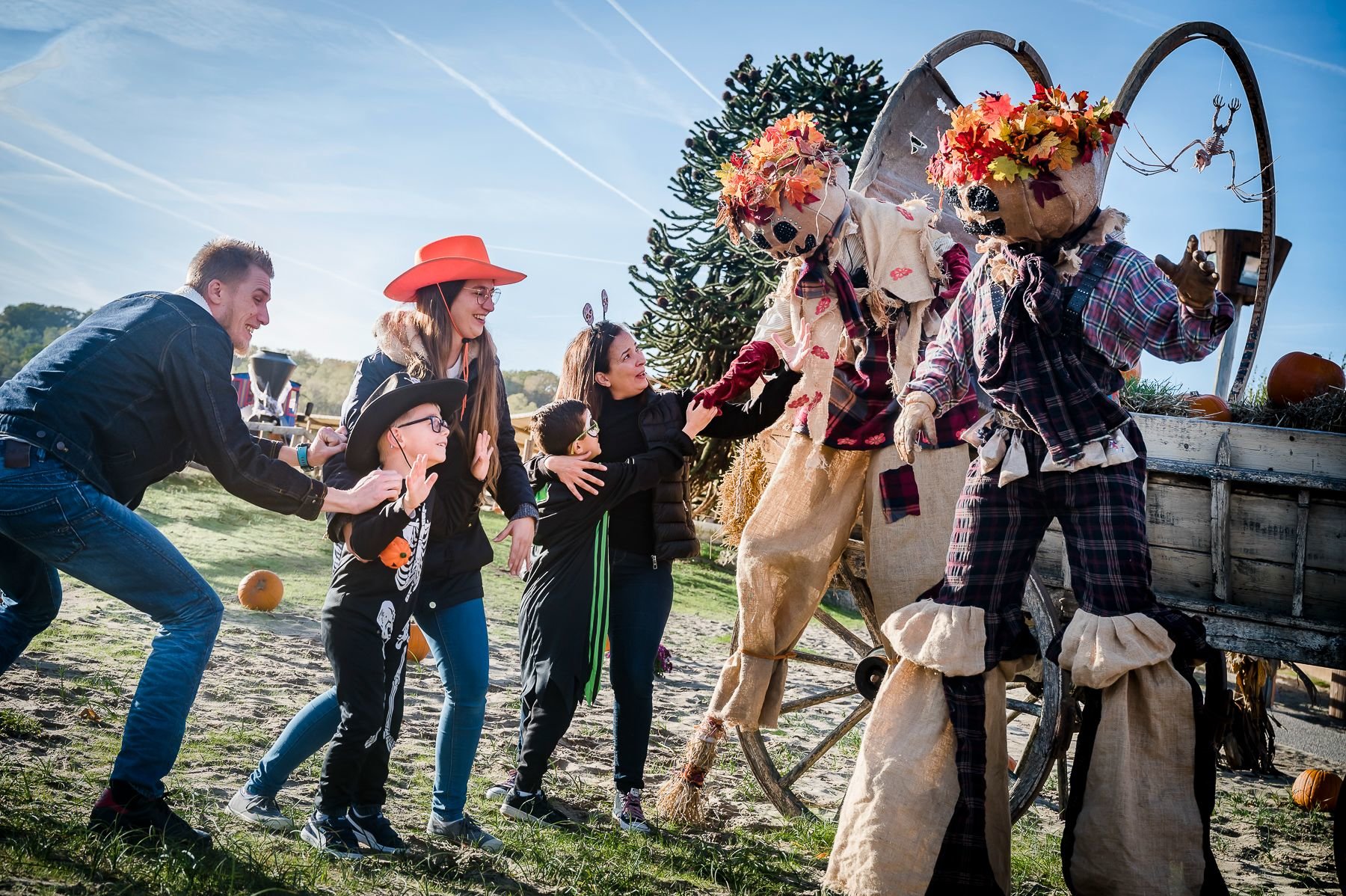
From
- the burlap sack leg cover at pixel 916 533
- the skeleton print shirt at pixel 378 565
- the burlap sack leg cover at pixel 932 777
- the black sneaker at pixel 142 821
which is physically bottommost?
the black sneaker at pixel 142 821

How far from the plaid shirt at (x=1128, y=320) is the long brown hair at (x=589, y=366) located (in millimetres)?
1302

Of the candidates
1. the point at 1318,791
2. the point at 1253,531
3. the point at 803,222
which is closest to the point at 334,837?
the point at 803,222

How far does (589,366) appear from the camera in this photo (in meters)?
3.60

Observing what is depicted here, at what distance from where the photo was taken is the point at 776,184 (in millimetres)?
3229

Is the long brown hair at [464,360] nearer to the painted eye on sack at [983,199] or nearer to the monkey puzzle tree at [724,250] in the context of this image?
the painted eye on sack at [983,199]

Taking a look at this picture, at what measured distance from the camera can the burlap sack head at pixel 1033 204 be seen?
259cm

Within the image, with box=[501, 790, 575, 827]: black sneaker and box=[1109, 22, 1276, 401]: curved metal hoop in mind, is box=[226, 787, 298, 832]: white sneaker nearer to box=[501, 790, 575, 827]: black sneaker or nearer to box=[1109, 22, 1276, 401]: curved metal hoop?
box=[501, 790, 575, 827]: black sneaker

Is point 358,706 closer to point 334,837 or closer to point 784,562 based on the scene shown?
point 334,837

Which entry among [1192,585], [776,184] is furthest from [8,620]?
[1192,585]

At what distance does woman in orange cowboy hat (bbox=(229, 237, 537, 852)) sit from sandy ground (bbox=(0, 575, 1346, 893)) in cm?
36

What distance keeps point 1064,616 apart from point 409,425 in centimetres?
261

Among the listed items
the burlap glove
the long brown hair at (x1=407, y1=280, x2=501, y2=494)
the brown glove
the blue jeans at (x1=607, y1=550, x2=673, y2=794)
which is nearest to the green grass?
the blue jeans at (x1=607, y1=550, x2=673, y2=794)

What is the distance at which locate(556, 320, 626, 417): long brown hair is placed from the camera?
360 centimetres

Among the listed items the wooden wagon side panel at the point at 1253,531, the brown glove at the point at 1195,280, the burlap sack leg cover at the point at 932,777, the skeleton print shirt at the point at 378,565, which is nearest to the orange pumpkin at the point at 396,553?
the skeleton print shirt at the point at 378,565
